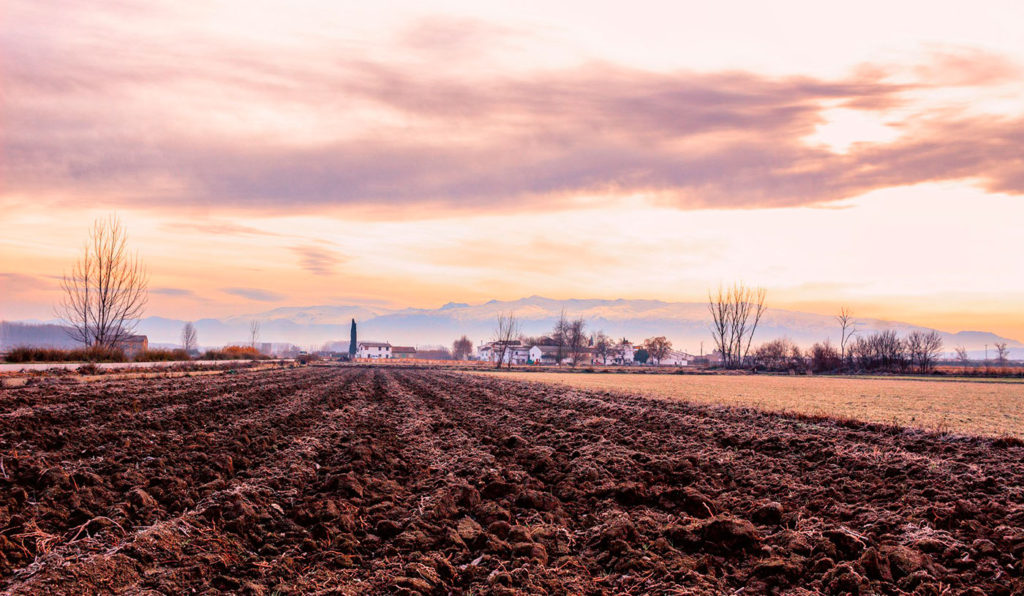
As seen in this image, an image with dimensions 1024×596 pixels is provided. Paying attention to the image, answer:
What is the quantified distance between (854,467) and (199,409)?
57.6 ft

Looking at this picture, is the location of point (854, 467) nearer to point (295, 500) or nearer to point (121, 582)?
point (295, 500)

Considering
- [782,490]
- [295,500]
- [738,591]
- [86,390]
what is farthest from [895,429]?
[86,390]

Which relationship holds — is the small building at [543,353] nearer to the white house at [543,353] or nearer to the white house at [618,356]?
the white house at [543,353]

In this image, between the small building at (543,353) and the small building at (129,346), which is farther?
the small building at (543,353)

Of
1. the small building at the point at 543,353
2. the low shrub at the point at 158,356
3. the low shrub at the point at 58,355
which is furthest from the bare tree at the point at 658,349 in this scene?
the low shrub at the point at 58,355

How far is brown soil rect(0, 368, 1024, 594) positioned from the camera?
6367 millimetres

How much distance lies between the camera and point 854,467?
38.2 feet

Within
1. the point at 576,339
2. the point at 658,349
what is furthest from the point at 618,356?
the point at 576,339

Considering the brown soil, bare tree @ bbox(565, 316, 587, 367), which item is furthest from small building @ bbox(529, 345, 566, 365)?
the brown soil

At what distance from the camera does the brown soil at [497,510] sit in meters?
6.37

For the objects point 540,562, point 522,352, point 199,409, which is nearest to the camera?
point 540,562

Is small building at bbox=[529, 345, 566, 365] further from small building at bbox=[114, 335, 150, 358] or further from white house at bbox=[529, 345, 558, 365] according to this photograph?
small building at bbox=[114, 335, 150, 358]

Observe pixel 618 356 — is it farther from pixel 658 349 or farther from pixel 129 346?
pixel 129 346

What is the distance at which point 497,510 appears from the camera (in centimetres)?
858
